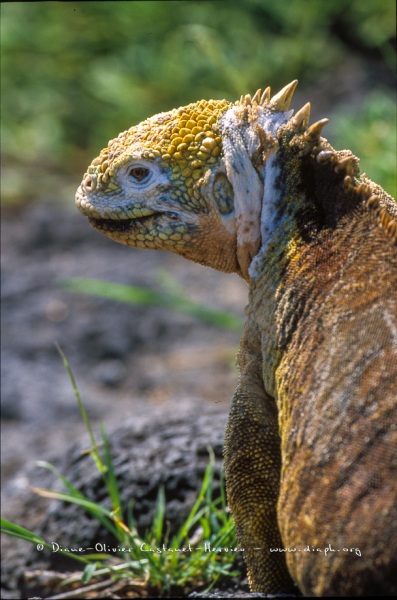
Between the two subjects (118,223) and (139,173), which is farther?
(118,223)

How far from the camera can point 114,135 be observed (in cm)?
980

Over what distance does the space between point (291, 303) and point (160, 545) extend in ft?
5.95

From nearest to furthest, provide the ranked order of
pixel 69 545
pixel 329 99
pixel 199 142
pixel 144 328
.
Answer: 1. pixel 199 142
2. pixel 69 545
3. pixel 144 328
4. pixel 329 99

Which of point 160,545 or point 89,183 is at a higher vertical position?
point 89,183

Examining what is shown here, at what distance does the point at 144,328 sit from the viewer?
7836mm

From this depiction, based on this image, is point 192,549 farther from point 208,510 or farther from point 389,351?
point 389,351

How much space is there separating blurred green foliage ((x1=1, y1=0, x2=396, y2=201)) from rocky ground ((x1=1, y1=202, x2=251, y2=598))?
1107 mm

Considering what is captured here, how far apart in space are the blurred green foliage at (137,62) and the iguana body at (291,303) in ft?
20.2

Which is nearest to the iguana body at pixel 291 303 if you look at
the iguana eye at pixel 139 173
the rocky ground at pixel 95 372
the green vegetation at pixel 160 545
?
the iguana eye at pixel 139 173

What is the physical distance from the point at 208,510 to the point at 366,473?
1809 mm

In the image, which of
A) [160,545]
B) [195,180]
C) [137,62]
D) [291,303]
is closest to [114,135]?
[137,62]

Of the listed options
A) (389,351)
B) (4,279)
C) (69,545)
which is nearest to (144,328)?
(4,279)

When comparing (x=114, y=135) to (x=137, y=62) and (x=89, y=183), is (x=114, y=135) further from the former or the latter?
(x=89, y=183)

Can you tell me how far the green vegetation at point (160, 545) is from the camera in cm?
397
